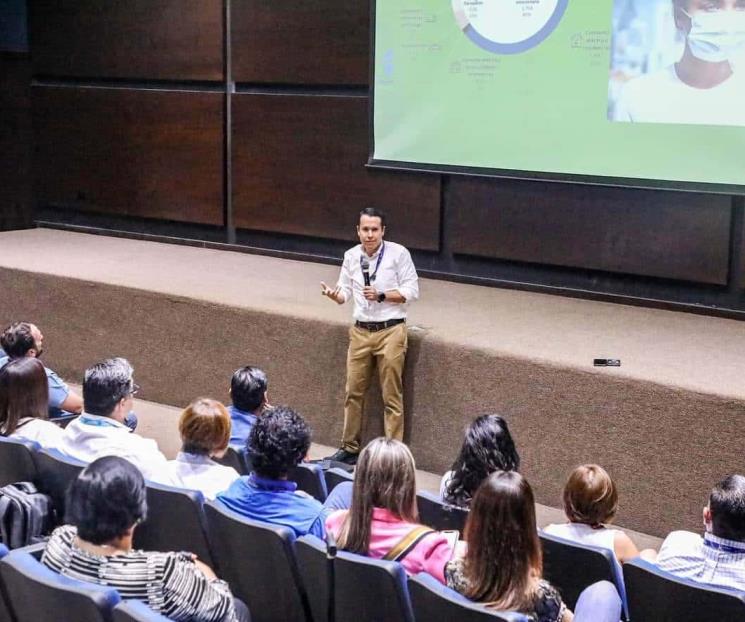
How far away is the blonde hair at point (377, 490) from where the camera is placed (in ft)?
8.21

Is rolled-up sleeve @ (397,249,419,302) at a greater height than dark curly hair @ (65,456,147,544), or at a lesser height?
greater

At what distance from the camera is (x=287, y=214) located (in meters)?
6.86

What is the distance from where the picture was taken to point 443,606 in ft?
7.14

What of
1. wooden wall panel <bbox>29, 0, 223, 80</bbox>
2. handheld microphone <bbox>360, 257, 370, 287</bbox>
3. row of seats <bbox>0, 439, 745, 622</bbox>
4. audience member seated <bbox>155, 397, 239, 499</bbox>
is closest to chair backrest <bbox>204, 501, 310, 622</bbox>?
row of seats <bbox>0, 439, 745, 622</bbox>

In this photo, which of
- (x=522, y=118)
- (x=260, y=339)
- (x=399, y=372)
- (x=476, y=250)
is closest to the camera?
(x=399, y=372)

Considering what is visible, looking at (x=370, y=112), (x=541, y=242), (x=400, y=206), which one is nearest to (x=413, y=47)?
(x=370, y=112)

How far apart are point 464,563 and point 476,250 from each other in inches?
155

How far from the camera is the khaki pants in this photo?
471 cm

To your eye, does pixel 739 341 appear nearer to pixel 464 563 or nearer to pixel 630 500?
pixel 630 500

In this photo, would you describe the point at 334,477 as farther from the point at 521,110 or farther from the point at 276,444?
the point at 521,110

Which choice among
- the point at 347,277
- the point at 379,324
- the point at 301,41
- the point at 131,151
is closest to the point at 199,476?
the point at 379,324

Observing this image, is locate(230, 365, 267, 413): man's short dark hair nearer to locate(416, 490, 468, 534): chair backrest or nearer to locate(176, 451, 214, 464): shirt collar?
locate(176, 451, 214, 464): shirt collar

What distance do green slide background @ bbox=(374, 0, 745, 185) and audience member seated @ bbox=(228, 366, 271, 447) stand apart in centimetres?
251

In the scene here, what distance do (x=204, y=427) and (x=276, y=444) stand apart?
1.52 ft
